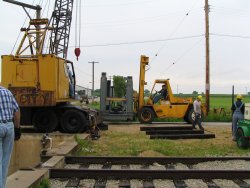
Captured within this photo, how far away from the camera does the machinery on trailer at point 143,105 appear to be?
23.6 meters

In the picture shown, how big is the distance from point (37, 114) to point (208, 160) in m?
8.99

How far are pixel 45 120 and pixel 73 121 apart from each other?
117cm

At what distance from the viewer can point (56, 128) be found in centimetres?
1739

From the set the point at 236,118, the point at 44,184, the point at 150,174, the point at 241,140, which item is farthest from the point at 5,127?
the point at 236,118

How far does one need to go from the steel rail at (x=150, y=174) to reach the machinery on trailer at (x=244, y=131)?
4.62 metres

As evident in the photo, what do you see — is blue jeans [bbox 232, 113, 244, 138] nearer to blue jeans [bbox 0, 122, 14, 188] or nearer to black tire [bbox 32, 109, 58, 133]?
black tire [bbox 32, 109, 58, 133]

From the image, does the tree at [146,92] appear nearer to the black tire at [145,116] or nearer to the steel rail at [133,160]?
the black tire at [145,116]

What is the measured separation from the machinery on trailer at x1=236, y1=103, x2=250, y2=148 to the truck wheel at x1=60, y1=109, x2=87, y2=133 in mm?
6229

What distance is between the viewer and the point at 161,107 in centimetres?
2441

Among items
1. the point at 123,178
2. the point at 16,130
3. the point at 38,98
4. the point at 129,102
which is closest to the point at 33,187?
the point at 16,130

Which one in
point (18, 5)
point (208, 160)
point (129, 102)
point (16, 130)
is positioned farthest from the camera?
point (18, 5)

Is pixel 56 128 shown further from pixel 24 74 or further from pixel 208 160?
pixel 208 160

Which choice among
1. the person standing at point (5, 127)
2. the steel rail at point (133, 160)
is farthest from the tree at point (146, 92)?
the person standing at point (5, 127)

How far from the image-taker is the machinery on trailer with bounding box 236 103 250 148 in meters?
12.9
